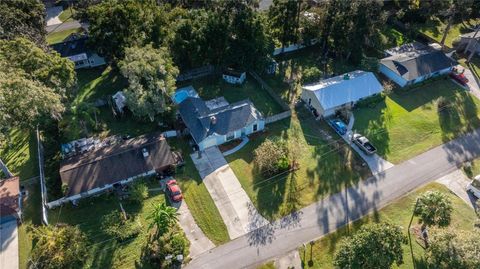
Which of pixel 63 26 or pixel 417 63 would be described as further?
pixel 63 26

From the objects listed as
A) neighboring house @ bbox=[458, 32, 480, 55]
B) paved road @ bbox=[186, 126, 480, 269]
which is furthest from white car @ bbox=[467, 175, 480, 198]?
neighboring house @ bbox=[458, 32, 480, 55]

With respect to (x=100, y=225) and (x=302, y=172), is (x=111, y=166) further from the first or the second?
(x=302, y=172)

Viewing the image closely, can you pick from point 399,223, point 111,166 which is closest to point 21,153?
point 111,166

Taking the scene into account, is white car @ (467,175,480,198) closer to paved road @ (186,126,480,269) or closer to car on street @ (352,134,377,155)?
paved road @ (186,126,480,269)

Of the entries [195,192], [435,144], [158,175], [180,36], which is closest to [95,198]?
[158,175]

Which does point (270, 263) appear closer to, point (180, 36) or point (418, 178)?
point (418, 178)

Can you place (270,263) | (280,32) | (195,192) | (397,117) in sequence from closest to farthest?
(270,263) → (195,192) → (397,117) → (280,32)

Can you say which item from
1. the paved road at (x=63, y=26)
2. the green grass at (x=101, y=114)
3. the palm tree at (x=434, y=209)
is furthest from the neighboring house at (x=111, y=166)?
the paved road at (x=63, y=26)
